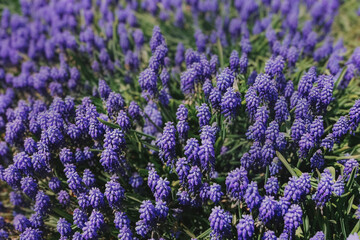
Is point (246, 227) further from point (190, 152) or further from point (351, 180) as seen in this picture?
point (351, 180)

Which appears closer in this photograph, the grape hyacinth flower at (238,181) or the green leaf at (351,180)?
the grape hyacinth flower at (238,181)

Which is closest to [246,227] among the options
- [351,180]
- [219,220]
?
[219,220]

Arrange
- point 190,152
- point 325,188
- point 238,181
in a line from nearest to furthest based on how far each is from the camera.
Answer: point 325,188 < point 238,181 < point 190,152

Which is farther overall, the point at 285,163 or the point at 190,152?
the point at 285,163

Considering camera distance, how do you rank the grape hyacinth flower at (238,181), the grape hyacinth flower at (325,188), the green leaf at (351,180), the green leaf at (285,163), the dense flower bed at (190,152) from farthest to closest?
the green leaf at (285,163) → the green leaf at (351,180) → the dense flower bed at (190,152) → the grape hyacinth flower at (238,181) → the grape hyacinth flower at (325,188)

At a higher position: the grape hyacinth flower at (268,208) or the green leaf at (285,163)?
the green leaf at (285,163)

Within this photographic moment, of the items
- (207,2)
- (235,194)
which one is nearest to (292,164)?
(235,194)

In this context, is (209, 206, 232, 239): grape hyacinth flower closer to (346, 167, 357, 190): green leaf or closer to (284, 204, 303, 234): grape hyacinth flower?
(284, 204, 303, 234): grape hyacinth flower

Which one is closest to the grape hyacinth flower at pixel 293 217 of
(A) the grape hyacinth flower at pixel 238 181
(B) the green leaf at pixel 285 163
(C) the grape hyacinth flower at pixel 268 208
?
(C) the grape hyacinth flower at pixel 268 208

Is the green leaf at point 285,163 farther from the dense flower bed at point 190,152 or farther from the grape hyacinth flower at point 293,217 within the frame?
the grape hyacinth flower at point 293,217
